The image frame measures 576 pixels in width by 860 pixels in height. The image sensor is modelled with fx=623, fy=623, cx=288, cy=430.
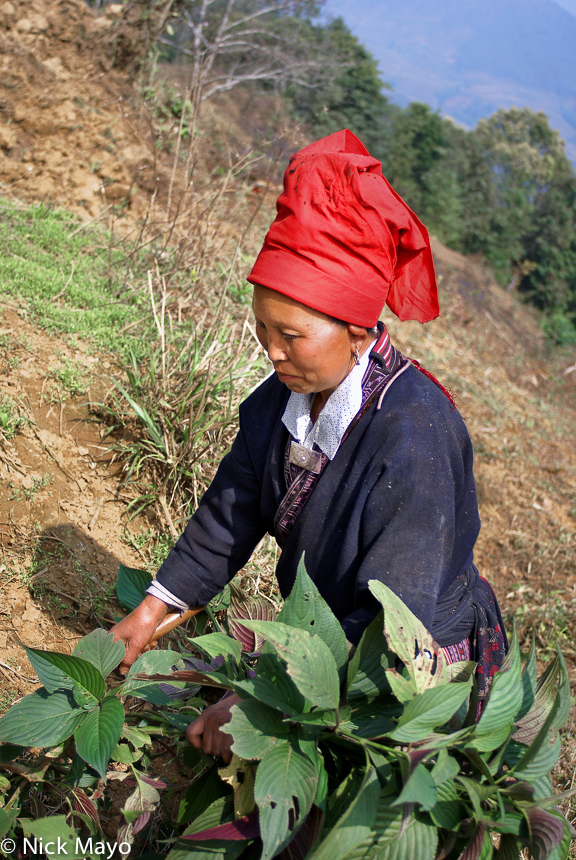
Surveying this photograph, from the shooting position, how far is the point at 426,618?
1193 millimetres

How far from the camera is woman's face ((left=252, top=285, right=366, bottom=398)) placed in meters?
1.23

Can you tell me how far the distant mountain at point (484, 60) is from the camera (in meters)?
140

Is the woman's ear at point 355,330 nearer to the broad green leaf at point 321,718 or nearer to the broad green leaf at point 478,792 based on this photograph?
the broad green leaf at point 321,718

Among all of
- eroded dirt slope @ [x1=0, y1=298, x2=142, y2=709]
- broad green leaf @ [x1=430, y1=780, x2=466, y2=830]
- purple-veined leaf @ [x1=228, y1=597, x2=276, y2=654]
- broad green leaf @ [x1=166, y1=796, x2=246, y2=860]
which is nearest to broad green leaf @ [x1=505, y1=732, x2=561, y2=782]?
broad green leaf @ [x1=430, y1=780, x2=466, y2=830]

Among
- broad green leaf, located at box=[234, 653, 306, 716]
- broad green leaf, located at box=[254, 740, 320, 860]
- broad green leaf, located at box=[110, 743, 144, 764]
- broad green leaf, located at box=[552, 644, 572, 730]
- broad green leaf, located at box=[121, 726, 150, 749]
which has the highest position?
broad green leaf, located at box=[552, 644, 572, 730]

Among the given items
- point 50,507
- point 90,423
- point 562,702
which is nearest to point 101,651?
point 562,702

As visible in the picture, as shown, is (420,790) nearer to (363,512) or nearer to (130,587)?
(363,512)

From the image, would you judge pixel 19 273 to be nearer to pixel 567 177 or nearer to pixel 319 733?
pixel 319 733

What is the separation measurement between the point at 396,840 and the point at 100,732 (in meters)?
0.58

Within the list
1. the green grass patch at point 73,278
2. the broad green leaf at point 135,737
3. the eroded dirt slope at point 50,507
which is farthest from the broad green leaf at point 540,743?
the green grass patch at point 73,278

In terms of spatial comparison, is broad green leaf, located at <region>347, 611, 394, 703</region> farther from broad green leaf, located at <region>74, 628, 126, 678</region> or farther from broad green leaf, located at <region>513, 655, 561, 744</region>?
broad green leaf, located at <region>74, 628, 126, 678</region>

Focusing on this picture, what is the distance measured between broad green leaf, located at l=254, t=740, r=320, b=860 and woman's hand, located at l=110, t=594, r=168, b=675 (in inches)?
25.3

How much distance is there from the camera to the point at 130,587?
1.82 meters

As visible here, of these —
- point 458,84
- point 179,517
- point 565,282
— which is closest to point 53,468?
point 179,517
